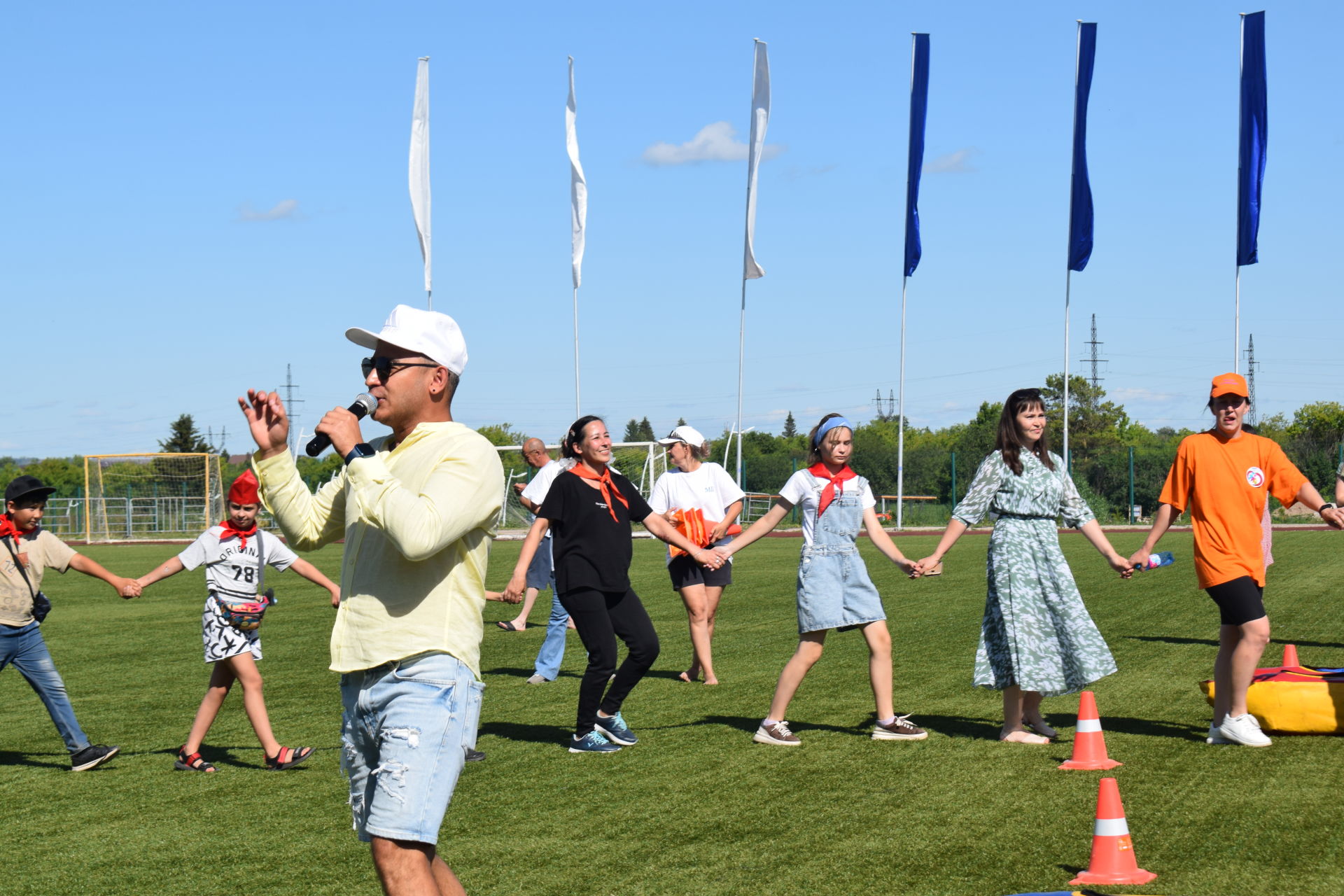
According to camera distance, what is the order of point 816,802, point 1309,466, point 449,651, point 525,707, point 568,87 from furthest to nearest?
1. point 1309,466
2. point 568,87
3. point 525,707
4. point 816,802
5. point 449,651

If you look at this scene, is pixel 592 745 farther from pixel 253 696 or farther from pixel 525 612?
pixel 525 612

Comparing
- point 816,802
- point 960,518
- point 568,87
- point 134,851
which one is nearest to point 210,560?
point 134,851

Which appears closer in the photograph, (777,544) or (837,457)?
(837,457)

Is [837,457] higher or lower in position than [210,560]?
higher

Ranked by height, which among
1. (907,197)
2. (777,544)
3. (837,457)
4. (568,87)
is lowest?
(777,544)

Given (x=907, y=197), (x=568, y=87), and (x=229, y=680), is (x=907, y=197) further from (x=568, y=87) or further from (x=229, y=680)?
(x=229, y=680)

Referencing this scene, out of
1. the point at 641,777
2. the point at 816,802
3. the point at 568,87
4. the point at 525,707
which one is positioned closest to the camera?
the point at 816,802

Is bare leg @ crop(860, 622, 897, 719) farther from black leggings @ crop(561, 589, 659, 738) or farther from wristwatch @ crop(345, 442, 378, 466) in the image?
wristwatch @ crop(345, 442, 378, 466)

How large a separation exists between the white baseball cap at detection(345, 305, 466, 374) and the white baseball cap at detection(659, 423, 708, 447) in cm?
694

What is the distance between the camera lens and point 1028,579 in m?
7.17

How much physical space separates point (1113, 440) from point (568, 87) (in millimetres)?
42532

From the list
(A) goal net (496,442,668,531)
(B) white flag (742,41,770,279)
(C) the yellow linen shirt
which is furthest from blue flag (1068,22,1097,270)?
(C) the yellow linen shirt

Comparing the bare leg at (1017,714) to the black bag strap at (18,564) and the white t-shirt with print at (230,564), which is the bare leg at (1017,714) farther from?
the black bag strap at (18,564)

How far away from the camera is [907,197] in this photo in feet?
105
